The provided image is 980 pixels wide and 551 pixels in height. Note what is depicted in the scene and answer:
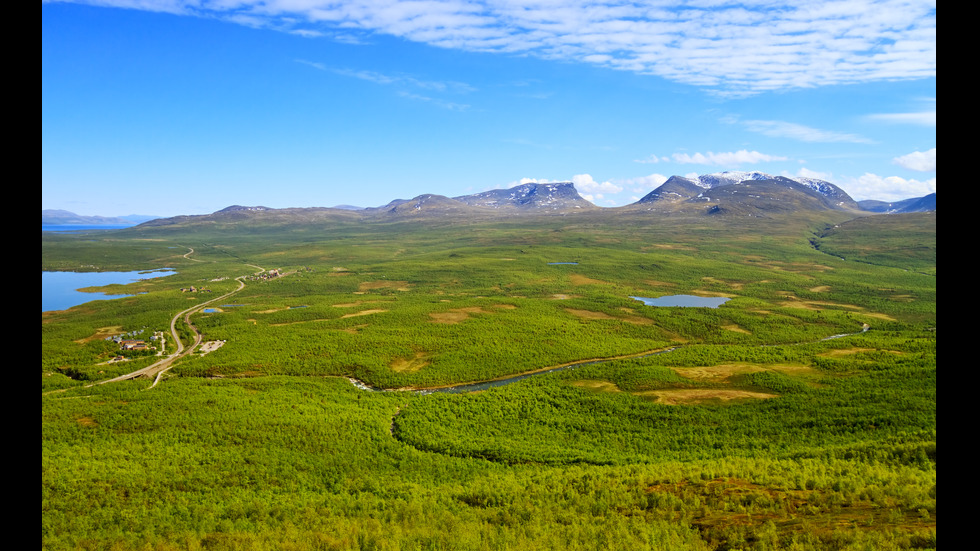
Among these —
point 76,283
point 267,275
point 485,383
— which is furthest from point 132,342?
point 76,283

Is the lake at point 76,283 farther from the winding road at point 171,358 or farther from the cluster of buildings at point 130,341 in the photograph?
the cluster of buildings at point 130,341

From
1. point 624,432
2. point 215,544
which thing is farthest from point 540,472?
point 215,544

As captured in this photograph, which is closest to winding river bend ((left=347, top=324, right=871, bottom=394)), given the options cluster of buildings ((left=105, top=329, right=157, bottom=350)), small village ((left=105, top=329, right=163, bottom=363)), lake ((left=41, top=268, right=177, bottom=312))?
small village ((left=105, top=329, right=163, bottom=363))

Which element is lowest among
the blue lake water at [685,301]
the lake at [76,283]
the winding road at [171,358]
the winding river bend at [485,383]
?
the winding river bend at [485,383]

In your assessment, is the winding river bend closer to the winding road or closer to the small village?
the winding road

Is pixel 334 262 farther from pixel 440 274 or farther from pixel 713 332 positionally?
pixel 713 332

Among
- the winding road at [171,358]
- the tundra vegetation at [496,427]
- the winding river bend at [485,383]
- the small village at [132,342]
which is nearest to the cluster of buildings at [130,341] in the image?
the small village at [132,342]
